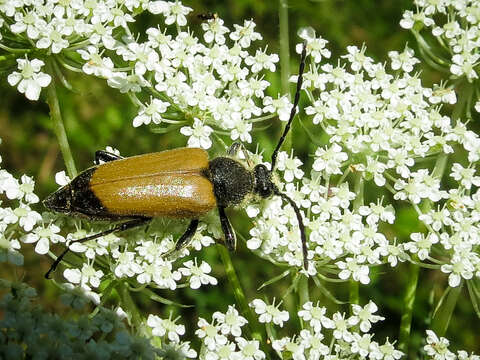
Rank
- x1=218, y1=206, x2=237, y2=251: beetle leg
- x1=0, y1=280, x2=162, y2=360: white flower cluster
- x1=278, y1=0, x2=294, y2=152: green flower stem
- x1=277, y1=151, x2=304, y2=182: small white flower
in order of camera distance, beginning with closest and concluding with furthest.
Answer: x1=0, y1=280, x2=162, y2=360: white flower cluster
x1=218, y1=206, x2=237, y2=251: beetle leg
x1=277, y1=151, x2=304, y2=182: small white flower
x1=278, y1=0, x2=294, y2=152: green flower stem

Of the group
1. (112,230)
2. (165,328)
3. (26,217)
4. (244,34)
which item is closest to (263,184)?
(112,230)

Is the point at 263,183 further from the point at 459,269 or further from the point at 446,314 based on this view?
the point at 446,314

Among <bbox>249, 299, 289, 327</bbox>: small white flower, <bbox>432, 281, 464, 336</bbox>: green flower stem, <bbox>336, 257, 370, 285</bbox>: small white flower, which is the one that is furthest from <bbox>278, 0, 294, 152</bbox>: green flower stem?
<bbox>432, 281, 464, 336</bbox>: green flower stem

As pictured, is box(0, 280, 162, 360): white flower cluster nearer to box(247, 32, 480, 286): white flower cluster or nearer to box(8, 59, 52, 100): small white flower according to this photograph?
box(247, 32, 480, 286): white flower cluster

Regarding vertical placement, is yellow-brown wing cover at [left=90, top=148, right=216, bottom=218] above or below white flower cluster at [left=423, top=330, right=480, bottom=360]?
above

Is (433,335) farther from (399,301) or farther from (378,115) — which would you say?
(399,301)

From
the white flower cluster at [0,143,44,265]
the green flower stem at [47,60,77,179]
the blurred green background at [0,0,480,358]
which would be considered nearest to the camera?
the white flower cluster at [0,143,44,265]
